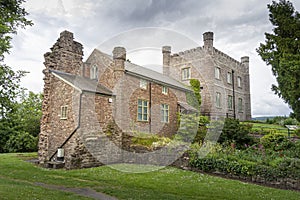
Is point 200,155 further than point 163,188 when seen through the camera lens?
Yes

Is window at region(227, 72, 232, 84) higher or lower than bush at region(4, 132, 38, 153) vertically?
higher

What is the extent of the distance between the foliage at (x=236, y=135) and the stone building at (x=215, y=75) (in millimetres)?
8574

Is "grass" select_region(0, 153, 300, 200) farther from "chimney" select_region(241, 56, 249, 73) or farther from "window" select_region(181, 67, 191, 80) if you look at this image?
"chimney" select_region(241, 56, 249, 73)

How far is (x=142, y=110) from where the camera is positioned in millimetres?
18766

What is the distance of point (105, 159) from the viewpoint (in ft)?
→ 49.0

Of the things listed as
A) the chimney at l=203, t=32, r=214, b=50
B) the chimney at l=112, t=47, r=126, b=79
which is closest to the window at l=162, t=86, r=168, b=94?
the chimney at l=112, t=47, r=126, b=79

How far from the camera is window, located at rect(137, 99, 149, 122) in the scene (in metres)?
18.5

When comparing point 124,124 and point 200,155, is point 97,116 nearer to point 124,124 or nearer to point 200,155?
point 124,124

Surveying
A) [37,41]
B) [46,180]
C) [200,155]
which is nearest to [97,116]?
[46,180]

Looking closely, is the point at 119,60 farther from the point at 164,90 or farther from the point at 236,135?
the point at 236,135

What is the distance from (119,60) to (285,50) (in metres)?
11.0

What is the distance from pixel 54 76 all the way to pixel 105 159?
6412 millimetres

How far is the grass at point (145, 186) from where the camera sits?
732cm

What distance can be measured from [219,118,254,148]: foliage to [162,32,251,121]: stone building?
8.57 meters
